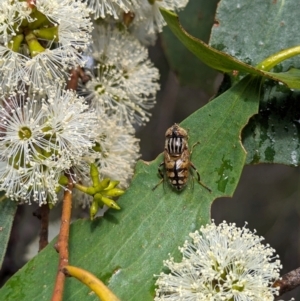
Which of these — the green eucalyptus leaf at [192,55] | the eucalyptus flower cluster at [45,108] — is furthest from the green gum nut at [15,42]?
the green eucalyptus leaf at [192,55]

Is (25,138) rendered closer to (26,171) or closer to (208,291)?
(26,171)

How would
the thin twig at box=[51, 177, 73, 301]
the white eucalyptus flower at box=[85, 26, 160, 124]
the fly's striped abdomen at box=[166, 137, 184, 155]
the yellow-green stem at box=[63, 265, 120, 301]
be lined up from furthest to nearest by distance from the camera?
the white eucalyptus flower at box=[85, 26, 160, 124] < the fly's striped abdomen at box=[166, 137, 184, 155] < the thin twig at box=[51, 177, 73, 301] < the yellow-green stem at box=[63, 265, 120, 301]

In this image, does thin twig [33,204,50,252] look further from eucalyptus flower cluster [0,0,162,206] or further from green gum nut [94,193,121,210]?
green gum nut [94,193,121,210]

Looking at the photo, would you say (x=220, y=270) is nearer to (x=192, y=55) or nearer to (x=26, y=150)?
(x=26, y=150)

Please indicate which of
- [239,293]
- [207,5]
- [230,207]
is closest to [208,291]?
[239,293]

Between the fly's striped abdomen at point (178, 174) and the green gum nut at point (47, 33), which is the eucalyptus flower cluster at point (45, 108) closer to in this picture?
the green gum nut at point (47, 33)

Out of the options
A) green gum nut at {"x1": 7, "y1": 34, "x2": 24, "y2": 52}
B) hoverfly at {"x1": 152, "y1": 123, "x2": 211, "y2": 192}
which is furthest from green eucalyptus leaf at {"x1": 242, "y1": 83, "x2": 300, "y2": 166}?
green gum nut at {"x1": 7, "y1": 34, "x2": 24, "y2": 52}
